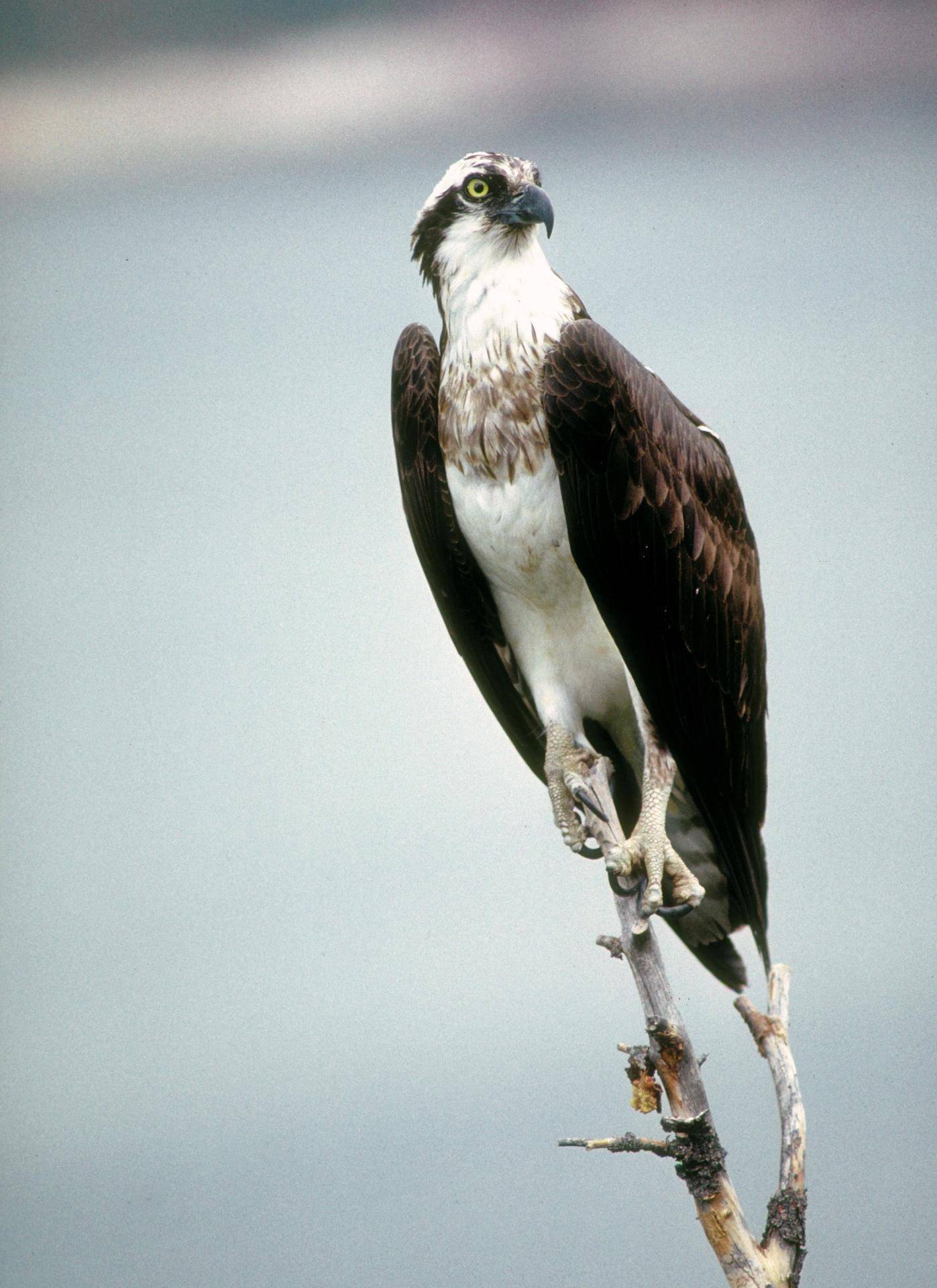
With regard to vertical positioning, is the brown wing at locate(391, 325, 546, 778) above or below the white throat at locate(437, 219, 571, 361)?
below

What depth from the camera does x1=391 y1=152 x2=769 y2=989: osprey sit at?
223 centimetres

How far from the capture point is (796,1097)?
2268mm

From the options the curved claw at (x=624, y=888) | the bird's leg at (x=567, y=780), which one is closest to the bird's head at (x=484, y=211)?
the bird's leg at (x=567, y=780)

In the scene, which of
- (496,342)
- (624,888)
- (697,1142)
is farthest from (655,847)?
(496,342)

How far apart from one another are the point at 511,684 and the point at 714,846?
57 centimetres

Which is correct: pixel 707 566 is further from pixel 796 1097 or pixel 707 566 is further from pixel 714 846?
pixel 796 1097

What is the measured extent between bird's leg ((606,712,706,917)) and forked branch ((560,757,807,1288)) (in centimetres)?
6

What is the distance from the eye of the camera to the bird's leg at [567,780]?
8.13ft

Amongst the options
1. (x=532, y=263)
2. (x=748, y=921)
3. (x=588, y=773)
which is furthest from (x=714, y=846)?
(x=532, y=263)

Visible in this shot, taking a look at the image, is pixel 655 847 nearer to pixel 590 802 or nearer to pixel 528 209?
pixel 590 802

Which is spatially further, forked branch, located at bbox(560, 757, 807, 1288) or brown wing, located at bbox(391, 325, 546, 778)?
brown wing, located at bbox(391, 325, 546, 778)

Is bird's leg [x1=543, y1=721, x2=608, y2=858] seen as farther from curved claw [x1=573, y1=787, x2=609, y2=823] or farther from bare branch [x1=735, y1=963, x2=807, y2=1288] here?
bare branch [x1=735, y1=963, x2=807, y2=1288]

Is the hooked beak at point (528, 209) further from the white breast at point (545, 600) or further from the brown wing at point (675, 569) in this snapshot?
the white breast at point (545, 600)

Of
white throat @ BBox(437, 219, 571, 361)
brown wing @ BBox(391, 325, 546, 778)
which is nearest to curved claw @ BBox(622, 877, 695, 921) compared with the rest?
brown wing @ BBox(391, 325, 546, 778)
